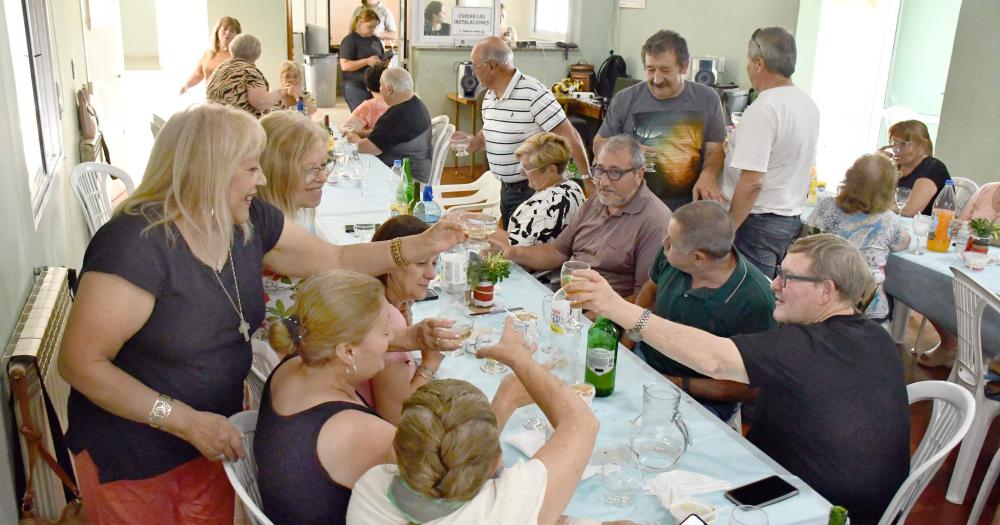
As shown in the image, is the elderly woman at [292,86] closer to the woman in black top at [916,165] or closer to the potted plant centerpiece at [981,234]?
the woman in black top at [916,165]

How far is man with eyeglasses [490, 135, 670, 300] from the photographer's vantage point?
3.26m

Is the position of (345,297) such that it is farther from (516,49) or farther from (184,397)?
(516,49)

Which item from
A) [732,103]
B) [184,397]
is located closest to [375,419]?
[184,397]

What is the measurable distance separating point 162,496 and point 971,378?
2.99 meters

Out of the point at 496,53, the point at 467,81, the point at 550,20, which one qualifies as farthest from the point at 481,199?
the point at 550,20

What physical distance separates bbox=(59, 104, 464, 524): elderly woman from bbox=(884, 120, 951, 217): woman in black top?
3.89 m

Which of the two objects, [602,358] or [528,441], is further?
[602,358]

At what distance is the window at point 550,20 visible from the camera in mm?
10430

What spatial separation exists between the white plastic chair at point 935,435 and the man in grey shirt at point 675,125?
194 centimetres

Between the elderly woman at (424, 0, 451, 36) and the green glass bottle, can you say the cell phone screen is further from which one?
the elderly woman at (424, 0, 451, 36)

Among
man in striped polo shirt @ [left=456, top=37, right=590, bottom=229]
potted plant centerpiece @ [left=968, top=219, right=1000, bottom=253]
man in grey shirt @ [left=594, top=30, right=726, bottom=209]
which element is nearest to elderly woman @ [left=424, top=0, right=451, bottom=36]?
man in striped polo shirt @ [left=456, top=37, right=590, bottom=229]

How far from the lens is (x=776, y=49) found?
3604mm

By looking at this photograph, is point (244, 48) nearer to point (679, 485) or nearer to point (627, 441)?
point (627, 441)

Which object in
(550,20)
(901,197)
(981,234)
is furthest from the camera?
(550,20)
